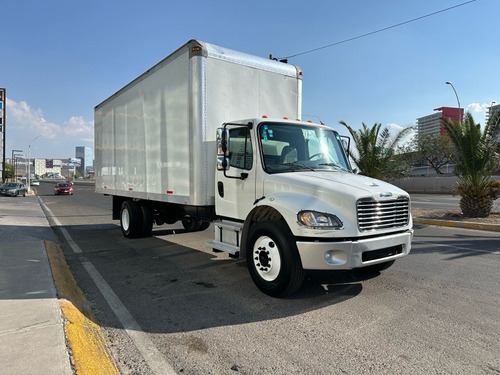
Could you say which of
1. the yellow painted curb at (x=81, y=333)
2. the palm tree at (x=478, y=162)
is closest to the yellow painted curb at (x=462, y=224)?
the palm tree at (x=478, y=162)

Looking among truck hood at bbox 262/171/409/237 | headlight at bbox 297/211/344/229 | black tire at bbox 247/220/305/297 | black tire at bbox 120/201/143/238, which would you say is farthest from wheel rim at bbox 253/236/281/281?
black tire at bbox 120/201/143/238

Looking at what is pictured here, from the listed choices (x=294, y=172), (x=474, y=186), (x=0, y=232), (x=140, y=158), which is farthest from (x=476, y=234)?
(x=0, y=232)

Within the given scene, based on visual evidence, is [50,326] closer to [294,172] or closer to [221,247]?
[221,247]

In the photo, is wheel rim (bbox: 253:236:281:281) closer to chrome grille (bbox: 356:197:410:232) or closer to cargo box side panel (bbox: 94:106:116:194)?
chrome grille (bbox: 356:197:410:232)

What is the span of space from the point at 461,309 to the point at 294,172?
2606mm

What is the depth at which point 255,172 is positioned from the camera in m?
5.22

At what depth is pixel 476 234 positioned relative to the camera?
33.5 feet

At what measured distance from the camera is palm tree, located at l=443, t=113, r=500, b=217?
42.7ft

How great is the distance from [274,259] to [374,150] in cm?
1268

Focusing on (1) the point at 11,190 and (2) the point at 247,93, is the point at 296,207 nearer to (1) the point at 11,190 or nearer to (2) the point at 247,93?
(2) the point at 247,93

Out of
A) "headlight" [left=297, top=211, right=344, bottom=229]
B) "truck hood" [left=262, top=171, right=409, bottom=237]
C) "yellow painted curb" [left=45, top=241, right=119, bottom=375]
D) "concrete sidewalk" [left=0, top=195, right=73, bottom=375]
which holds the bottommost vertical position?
"yellow painted curb" [left=45, top=241, right=119, bottom=375]

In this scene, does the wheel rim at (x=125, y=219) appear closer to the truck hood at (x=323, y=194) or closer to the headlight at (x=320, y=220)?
the truck hood at (x=323, y=194)

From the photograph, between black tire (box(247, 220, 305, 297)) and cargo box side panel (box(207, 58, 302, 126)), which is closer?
black tire (box(247, 220, 305, 297))

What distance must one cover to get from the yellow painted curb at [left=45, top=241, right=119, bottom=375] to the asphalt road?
0.40 feet
